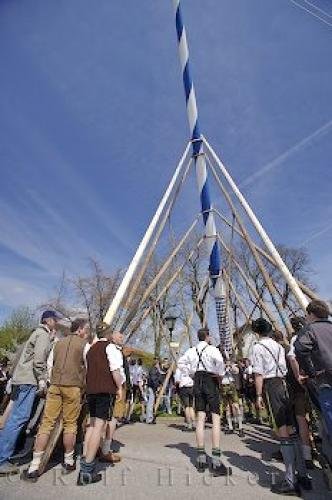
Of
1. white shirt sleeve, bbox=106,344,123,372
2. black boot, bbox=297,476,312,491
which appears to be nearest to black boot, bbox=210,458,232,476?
black boot, bbox=297,476,312,491

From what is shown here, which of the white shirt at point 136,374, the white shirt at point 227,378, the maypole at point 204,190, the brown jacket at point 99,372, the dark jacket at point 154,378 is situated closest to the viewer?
the brown jacket at point 99,372

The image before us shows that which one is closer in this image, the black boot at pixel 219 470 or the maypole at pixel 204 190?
the black boot at pixel 219 470

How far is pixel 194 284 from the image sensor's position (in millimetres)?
25875

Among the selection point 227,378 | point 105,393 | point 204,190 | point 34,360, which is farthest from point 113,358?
point 204,190

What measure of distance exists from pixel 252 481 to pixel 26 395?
2.89 meters

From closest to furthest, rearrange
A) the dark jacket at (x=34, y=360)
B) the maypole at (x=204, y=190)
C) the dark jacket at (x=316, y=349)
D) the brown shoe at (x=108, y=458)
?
the dark jacket at (x=316, y=349) → the dark jacket at (x=34, y=360) → the brown shoe at (x=108, y=458) → the maypole at (x=204, y=190)

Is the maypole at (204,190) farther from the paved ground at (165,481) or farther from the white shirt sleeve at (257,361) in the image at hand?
the white shirt sleeve at (257,361)

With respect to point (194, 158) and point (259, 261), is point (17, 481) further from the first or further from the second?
point (194, 158)

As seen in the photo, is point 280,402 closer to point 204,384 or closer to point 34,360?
point 204,384

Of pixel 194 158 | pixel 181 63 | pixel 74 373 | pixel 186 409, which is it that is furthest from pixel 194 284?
pixel 74 373

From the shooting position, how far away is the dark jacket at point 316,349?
352 cm

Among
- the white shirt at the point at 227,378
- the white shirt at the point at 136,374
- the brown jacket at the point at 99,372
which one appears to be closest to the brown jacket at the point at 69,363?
the brown jacket at the point at 99,372

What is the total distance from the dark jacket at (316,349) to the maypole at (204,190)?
1081cm

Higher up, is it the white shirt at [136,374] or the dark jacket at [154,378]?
the white shirt at [136,374]
